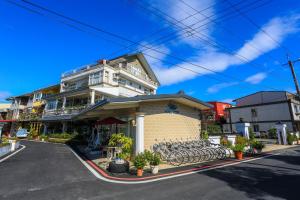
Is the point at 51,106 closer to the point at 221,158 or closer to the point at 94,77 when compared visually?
the point at 94,77

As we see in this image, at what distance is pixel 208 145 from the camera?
46.0 ft

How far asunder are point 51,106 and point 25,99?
19.7 meters

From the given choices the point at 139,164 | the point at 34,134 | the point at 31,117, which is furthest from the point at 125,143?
→ the point at 31,117

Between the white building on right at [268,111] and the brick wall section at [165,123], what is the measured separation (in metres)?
20.1

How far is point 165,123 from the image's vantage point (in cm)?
1314

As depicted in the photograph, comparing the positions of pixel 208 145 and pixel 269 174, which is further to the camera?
pixel 208 145

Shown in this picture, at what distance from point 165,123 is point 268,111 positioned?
2859 cm

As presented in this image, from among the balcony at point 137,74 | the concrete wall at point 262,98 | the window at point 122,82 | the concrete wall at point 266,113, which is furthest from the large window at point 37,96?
the concrete wall at point 262,98

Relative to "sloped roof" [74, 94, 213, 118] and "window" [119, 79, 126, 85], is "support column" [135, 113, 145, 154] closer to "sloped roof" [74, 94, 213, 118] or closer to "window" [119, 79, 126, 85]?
"sloped roof" [74, 94, 213, 118]

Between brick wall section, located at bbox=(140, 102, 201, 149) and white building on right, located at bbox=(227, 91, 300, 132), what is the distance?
2014 centimetres

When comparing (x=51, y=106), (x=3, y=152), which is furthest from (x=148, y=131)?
(x=51, y=106)

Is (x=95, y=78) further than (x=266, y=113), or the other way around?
(x=266, y=113)

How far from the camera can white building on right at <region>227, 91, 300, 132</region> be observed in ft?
101

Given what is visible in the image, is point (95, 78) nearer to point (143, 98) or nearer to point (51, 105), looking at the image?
point (51, 105)
